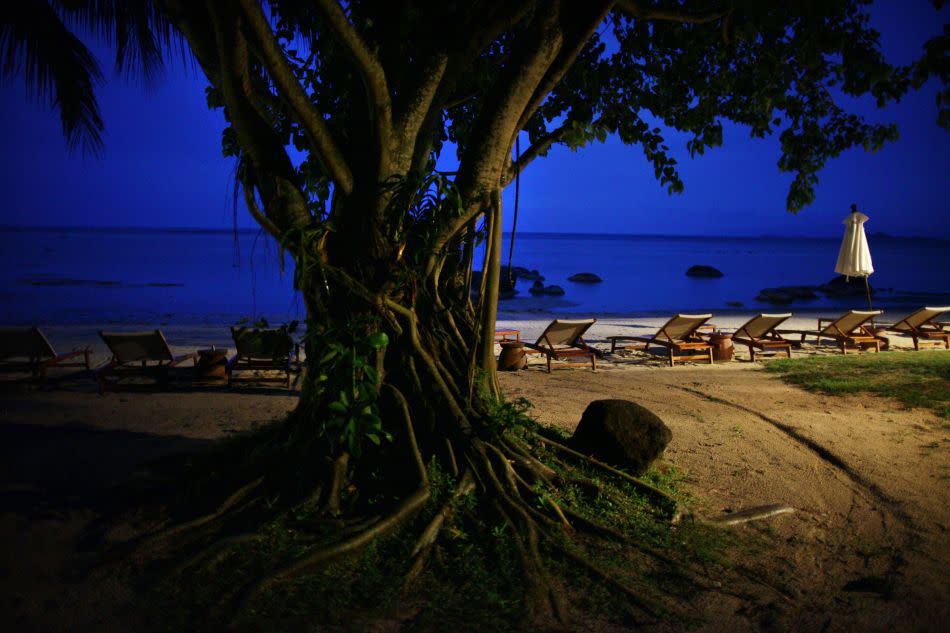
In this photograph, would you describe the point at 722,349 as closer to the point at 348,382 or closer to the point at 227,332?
the point at 348,382

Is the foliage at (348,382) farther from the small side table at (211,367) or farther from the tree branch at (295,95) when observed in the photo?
the small side table at (211,367)

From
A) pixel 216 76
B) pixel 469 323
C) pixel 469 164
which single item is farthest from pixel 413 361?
pixel 216 76

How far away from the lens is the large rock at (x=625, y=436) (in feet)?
15.4

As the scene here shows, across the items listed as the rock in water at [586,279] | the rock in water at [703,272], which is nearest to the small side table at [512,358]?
the rock in water at [586,279]

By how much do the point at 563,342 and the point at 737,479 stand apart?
518cm

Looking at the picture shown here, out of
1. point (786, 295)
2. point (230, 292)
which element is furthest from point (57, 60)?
point (786, 295)

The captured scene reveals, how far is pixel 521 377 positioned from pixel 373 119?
5.37 metres

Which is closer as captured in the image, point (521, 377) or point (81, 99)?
point (521, 377)

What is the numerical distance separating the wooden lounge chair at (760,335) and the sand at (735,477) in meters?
1.95

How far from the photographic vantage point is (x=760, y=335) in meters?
11.2

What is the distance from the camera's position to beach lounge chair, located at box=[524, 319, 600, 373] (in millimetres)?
9641

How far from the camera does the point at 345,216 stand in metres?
4.23

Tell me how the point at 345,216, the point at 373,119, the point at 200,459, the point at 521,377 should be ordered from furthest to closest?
the point at 521,377 → the point at 200,459 → the point at 345,216 → the point at 373,119

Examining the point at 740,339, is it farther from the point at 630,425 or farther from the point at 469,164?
the point at 469,164
